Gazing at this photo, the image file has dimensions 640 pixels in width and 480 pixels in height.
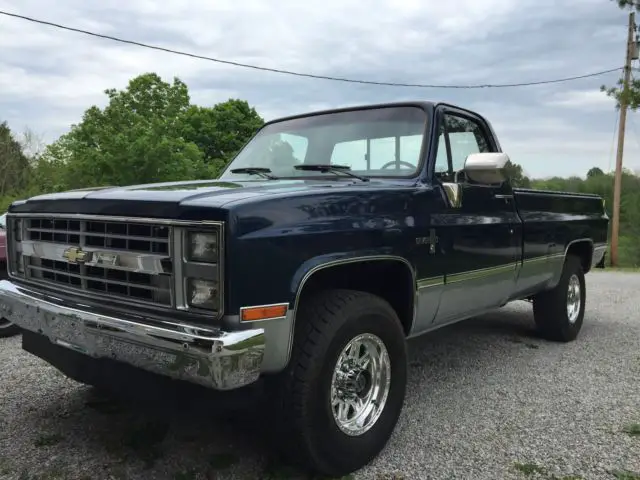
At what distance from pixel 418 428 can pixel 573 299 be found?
326 centimetres

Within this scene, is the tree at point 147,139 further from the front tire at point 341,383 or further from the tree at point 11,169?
the front tire at point 341,383

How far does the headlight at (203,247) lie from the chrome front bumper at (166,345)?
0.28 metres

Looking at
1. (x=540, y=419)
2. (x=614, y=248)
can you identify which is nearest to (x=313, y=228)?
(x=540, y=419)

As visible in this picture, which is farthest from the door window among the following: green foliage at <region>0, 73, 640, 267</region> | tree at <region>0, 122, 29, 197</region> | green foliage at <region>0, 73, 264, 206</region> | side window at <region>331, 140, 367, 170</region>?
tree at <region>0, 122, 29, 197</region>

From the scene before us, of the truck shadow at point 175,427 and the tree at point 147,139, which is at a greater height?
the tree at point 147,139

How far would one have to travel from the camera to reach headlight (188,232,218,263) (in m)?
2.29

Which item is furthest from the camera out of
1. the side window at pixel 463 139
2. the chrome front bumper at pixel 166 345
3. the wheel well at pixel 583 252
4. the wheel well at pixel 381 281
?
the wheel well at pixel 583 252

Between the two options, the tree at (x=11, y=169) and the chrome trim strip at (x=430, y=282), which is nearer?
the chrome trim strip at (x=430, y=282)

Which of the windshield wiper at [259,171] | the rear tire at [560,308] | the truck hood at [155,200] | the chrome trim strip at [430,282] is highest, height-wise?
the windshield wiper at [259,171]

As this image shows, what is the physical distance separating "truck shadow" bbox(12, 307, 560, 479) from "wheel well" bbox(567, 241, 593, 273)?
2.22m

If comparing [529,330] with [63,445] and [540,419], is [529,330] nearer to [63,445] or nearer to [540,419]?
[540,419]

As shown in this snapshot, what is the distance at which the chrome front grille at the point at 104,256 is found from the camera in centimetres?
243

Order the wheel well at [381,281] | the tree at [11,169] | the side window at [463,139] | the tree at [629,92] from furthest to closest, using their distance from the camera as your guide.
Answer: the tree at [11,169]
the tree at [629,92]
the side window at [463,139]
the wheel well at [381,281]

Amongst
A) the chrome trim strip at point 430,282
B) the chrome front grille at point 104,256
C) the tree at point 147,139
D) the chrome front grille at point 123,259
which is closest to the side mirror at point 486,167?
the chrome trim strip at point 430,282
